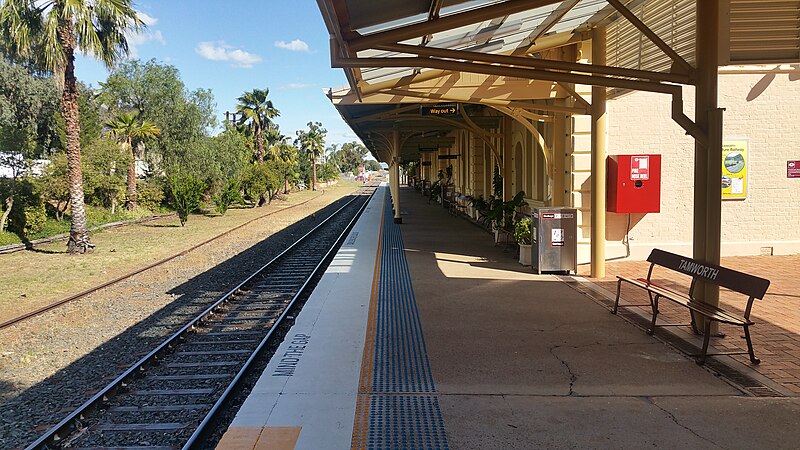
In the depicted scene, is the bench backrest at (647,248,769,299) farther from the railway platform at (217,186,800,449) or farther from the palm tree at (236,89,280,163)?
the palm tree at (236,89,280,163)

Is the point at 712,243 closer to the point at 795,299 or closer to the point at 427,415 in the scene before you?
the point at 795,299

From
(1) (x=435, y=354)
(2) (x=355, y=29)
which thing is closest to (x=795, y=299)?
(1) (x=435, y=354)

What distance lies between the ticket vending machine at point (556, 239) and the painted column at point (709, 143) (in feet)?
13.2

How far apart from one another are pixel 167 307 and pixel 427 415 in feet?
22.6

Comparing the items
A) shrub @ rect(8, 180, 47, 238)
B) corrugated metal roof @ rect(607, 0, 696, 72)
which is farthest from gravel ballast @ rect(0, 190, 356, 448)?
shrub @ rect(8, 180, 47, 238)

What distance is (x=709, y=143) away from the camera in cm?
664

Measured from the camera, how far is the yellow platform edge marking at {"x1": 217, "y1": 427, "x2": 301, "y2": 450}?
4.07 metres

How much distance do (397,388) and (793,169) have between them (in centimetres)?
1087

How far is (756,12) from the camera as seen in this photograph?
7.62 meters

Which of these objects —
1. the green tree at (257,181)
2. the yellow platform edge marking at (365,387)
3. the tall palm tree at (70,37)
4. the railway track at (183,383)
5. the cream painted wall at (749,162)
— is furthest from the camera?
the green tree at (257,181)

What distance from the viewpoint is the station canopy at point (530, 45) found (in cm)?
620

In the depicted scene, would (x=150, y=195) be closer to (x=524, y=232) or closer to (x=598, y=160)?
(x=524, y=232)

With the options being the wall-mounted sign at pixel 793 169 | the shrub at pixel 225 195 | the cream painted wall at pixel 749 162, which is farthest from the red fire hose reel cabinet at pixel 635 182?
the shrub at pixel 225 195

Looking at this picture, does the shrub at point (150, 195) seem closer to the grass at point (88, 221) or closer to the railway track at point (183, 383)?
the grass at point (88, 221)
